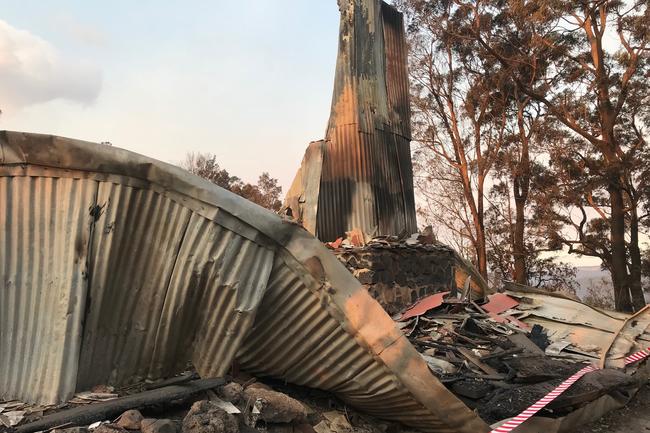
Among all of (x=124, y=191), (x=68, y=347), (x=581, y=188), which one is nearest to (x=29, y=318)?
(x=68, y=347)

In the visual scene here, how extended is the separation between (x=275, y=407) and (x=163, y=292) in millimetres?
997

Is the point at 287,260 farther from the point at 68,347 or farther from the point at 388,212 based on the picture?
the point at 388,212

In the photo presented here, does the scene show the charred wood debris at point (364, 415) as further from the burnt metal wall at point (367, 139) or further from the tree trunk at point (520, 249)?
the tree trunk at point (520, 249)

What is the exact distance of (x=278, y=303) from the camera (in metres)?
3.34

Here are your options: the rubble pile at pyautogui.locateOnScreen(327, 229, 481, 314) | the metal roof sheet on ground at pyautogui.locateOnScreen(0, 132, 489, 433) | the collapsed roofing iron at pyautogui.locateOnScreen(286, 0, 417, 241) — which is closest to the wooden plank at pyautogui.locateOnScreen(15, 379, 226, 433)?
the metal roof sheet on ground at pyautogui.locateOnScreen(0, 132, 489, 433)

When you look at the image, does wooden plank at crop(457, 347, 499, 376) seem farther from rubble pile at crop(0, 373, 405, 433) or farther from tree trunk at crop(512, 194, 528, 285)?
tree trunk at crop(512, 194, 528, 285)

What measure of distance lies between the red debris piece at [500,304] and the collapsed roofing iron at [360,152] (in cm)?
218

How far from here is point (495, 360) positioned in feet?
17.9

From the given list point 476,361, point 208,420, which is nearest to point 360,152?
point 476,361

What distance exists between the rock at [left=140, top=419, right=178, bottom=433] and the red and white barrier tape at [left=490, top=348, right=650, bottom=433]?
2.24 meters

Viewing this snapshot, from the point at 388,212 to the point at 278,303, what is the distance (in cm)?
629

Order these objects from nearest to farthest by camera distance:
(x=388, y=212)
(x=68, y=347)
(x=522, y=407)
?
(x=68, y=347), (x=522, y=407), (x=388, y=212)

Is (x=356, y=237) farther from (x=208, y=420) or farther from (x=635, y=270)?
(x=635, y=270)

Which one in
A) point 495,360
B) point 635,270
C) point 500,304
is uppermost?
point 635,270
